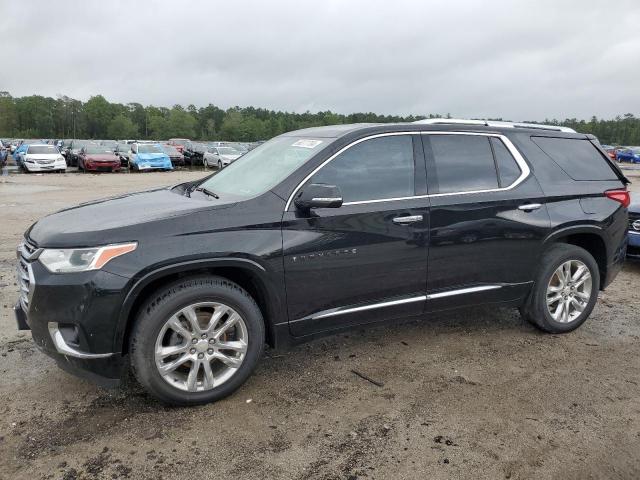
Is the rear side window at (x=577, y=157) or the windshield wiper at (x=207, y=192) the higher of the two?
the rear side window at (x=577, y=157)

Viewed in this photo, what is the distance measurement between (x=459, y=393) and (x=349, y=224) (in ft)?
4.47

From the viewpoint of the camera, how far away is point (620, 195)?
4.80 metres

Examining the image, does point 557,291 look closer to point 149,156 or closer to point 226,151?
point 149,156

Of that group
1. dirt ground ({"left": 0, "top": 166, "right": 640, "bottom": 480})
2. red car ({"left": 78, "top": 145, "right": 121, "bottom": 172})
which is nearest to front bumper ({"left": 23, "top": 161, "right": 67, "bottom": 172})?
red car ({"left": 78, "top": 145, "right": 121, "bottom": 172})

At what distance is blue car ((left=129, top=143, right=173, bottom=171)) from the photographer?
28.1 meters

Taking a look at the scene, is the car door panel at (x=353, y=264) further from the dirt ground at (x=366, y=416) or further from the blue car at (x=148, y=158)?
the blue car at (x=148, y=158)

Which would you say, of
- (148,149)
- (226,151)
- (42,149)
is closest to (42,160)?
(42,149)

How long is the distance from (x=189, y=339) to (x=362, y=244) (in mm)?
1289

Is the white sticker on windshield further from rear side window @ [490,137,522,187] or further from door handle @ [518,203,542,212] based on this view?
door handle @ [518,203,542,212]

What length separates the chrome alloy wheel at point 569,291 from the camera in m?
4.58

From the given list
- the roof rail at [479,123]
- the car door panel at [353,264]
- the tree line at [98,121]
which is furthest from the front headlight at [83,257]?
the tree line at [98,121]

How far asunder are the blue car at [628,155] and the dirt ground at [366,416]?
48.6m

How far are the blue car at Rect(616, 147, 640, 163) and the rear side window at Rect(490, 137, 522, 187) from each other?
48690mm

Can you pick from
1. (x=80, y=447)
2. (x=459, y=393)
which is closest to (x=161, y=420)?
(x=80, y=447)
